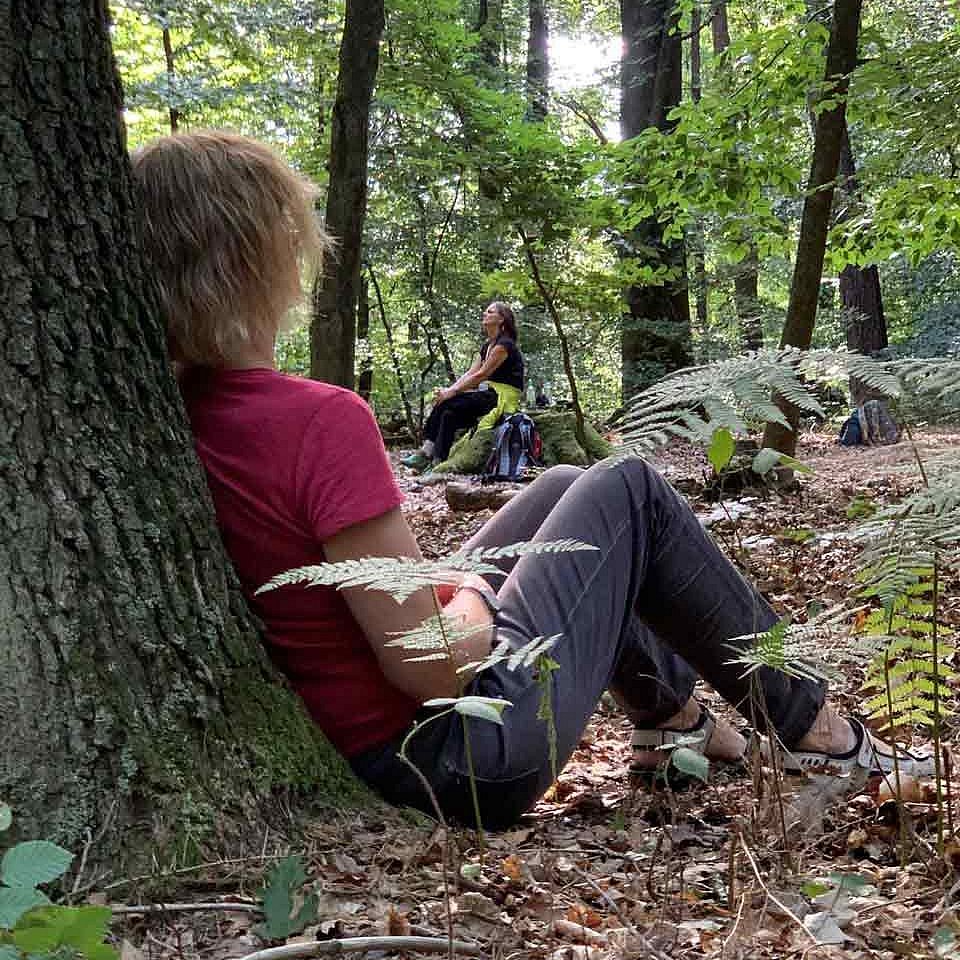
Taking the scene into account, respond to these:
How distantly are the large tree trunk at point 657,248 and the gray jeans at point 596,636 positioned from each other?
10093 millimetres

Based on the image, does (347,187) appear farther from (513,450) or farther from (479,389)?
(479,389)

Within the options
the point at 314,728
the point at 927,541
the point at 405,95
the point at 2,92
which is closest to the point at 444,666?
the point at 314,728

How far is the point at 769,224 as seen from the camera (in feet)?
22.8

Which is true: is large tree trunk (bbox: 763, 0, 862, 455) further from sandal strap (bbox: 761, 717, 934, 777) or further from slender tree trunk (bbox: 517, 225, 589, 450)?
sandal strap (bbox: 761, 717, 934, 777)

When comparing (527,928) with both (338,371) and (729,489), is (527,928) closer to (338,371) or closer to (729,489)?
(338,371)

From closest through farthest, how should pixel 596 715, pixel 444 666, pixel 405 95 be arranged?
pixel 444 666
pixel 596 715
pixel 405 95

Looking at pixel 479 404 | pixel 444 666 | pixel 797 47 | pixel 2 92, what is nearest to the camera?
pixel 2 92

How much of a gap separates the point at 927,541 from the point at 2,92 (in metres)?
1.61

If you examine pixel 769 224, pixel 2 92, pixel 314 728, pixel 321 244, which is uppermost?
pixel 769 224

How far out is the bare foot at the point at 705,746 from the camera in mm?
2379

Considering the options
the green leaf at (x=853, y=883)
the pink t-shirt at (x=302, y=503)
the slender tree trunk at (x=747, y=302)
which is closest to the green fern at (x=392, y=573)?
the pink t-shirt at (x=302, y=503)

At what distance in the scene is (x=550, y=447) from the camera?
9.24 m

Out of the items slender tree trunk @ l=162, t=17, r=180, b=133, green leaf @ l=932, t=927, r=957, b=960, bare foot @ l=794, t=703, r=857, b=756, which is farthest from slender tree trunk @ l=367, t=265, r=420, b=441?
green leaf @ l=932, t=927, r=957, b=960

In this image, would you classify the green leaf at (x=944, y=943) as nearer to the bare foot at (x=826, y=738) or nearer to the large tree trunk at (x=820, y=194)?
the bare foot at (x=826, y=738)
